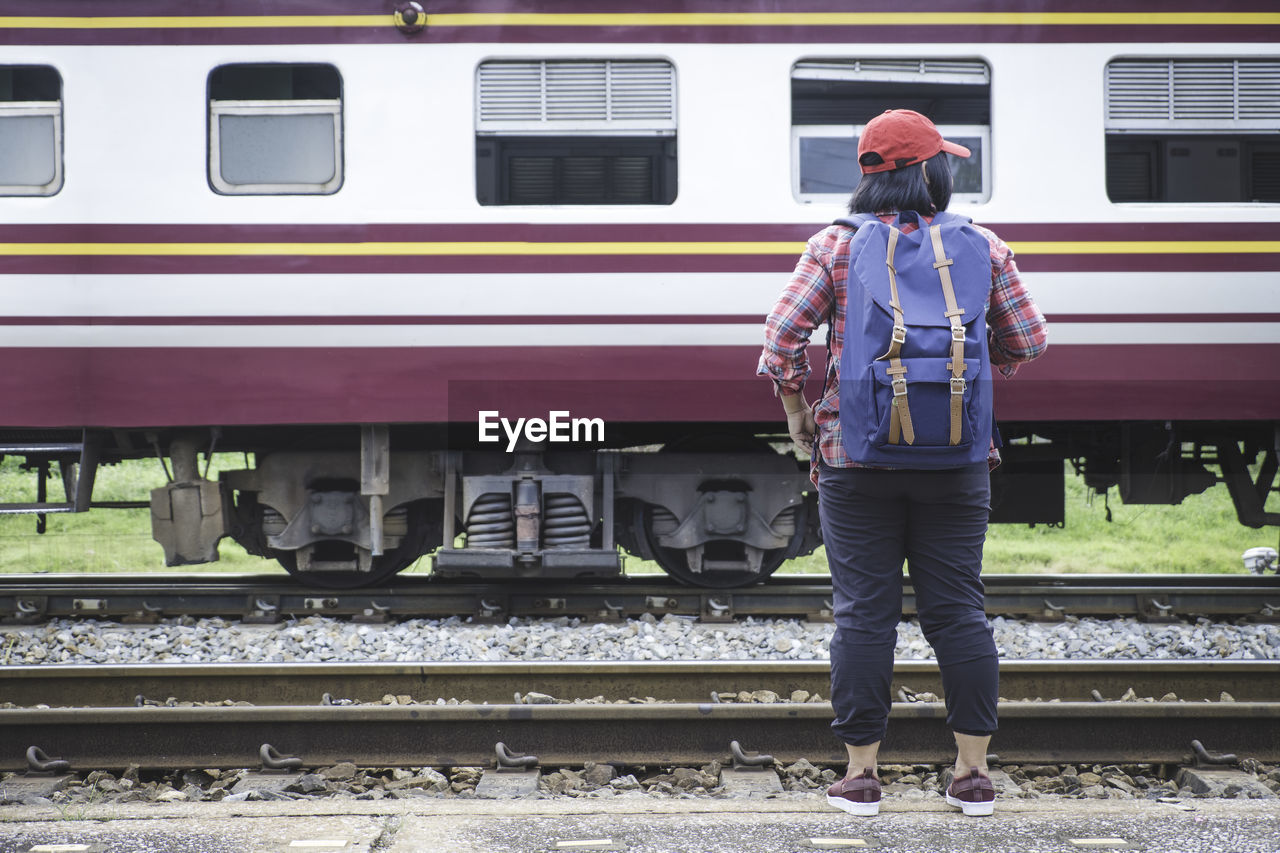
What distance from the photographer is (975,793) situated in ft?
8.80

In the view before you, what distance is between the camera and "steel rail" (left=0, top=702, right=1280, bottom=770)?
11.6ft

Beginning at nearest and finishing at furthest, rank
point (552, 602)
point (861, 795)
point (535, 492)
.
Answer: point (861, 795), point (535, 492), point (552, 602)

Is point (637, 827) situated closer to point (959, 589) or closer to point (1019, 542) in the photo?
point (959, 589)

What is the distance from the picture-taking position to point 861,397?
2.51 meters

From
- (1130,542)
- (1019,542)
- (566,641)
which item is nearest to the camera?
(566,641)

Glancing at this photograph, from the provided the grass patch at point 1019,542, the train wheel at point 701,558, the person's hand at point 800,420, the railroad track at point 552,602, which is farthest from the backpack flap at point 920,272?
the grass patch at point 1019,542

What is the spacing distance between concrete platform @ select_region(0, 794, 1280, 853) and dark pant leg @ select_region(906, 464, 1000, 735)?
277 mm

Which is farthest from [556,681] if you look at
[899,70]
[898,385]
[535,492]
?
[899,70]

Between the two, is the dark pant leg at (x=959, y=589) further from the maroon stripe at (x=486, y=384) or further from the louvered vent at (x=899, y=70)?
the louvered vent at (x=899, y=70)

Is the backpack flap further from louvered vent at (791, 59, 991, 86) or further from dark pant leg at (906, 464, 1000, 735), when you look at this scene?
louvered vent at (791, 59, 991, 86)

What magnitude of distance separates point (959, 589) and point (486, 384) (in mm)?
3165

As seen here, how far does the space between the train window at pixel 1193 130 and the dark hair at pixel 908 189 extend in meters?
3.22

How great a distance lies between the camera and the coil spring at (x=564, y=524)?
5.68 m

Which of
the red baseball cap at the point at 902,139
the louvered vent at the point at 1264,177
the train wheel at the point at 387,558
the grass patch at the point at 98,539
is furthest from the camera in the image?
the grass patch at the point at 98,539
